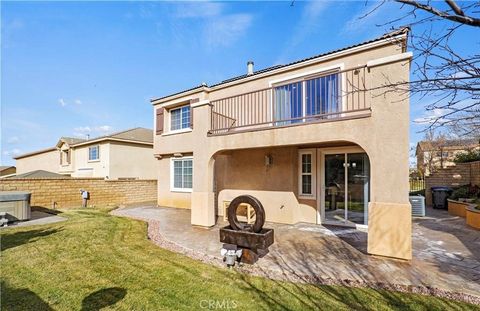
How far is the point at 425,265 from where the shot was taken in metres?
5.02

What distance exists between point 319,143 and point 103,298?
249 inches

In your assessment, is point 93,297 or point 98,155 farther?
point 98,155

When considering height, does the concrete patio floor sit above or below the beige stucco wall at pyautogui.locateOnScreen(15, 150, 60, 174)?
below

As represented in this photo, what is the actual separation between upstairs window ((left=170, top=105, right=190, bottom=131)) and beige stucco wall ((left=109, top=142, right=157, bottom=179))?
30.4 feet

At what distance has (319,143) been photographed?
711cm

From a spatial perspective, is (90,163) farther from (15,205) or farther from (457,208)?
(457,208)

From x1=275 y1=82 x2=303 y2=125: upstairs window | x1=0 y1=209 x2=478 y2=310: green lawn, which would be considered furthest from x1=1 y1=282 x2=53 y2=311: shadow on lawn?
x1=275 y1=82 x2=303 y2=125: upstairs window

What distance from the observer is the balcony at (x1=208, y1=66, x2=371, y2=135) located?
7.84m

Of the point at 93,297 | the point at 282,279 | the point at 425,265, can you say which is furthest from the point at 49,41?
the point at 425,265

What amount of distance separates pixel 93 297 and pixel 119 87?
15697 millimetres

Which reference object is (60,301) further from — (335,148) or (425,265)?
(335,148)

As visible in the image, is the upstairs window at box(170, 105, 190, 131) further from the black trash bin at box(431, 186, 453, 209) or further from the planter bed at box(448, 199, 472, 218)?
the black trash bin at box(431, 186, 453, 209)

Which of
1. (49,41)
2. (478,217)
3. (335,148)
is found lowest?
(478,217)

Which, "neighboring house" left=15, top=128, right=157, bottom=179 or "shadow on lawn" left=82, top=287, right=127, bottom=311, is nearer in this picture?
"shadow on lawn" left=82, top=287, right=127, bottom=311
